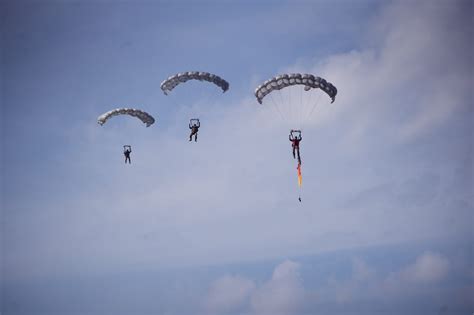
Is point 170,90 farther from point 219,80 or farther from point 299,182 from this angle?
point 299,182

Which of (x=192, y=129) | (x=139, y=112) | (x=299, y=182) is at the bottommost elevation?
(x=299, y=182)

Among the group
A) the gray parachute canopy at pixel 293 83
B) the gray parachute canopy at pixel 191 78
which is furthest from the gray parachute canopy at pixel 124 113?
the gray parachute canopy at pixel 293 83

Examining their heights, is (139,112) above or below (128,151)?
above

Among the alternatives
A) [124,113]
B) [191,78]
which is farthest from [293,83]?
[124,113]

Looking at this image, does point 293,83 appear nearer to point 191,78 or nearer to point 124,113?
point 191,78

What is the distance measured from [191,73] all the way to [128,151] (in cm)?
1360

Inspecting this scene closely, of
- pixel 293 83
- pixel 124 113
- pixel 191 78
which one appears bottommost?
pixel 293 83

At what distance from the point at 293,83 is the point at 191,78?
10.2 meters

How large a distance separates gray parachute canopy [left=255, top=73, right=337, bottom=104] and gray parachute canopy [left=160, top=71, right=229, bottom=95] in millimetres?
5202

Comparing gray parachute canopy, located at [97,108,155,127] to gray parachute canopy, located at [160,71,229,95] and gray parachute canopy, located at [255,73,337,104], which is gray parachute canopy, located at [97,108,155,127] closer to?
gray parachute canopy, located at [160,71,229,95]

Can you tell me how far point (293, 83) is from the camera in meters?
29.0

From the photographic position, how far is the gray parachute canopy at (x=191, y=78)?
33594 millimetres

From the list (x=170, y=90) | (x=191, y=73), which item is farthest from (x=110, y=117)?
(x=191, y=73)

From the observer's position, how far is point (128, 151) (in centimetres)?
4172
